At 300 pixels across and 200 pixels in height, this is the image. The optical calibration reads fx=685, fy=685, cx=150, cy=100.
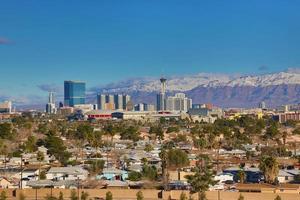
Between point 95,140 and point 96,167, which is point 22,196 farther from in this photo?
point 95,140

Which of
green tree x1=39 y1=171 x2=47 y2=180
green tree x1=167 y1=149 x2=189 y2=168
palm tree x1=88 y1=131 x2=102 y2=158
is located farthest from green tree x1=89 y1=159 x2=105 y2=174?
palm tree x1=88 y1=131 x2=102 y2=158

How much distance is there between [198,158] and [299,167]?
9.74 metres

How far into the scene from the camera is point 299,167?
190 ft

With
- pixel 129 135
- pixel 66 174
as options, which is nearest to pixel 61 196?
pixel 66 174

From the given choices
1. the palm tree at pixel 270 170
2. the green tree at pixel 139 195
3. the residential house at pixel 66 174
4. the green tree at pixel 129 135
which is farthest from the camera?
the green tree at pixel 129 135

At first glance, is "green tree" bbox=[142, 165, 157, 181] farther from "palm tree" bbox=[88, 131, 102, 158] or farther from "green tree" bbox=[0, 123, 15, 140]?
"green tree" bbox=[0, 123, 15, 140]

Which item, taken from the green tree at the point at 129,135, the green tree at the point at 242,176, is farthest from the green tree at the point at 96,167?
the green tree at the point at 129,135

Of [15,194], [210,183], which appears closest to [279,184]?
[210,183]

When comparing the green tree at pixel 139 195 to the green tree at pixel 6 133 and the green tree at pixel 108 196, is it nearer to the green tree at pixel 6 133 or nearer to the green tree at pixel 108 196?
the green tree at pixel 108 196

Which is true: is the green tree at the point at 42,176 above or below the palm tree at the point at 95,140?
below

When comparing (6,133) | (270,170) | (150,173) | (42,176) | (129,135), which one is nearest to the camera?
(270,170)

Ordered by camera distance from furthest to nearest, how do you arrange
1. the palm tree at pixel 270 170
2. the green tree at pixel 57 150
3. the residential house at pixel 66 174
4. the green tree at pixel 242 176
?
the green tree at pixel 57 150 < the residential house at pixel 66 174 < the green tree at pixel 242 176 < the palm tree at pixel 270 170

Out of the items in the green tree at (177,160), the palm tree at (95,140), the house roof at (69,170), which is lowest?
the house roof at (69,170)

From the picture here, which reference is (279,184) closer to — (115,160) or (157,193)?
(157,193)
